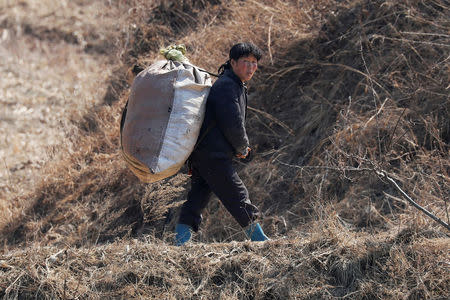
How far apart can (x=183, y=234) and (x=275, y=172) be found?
1350mm

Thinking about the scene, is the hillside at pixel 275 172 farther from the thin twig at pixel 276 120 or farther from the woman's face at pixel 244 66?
the woman's face at pixel 244 66

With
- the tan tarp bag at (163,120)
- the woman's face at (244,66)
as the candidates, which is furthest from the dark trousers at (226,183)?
the woman's face at (244,66)

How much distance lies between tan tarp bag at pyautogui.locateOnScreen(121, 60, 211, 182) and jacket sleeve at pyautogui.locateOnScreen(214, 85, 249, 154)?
13cm

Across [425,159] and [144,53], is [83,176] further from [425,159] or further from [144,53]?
[425,159]

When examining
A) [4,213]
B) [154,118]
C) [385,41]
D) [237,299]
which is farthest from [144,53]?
[237,299]

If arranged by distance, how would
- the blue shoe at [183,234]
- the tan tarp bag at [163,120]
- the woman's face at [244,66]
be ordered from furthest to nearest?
the blue shoe at [183,234] < the woman's face at [244,66] < the tan tarp bag at [163,120]

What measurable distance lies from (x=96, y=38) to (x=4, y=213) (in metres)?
4.62

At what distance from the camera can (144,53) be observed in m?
7.83

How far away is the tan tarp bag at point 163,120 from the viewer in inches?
152

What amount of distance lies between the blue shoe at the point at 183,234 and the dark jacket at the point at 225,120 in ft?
2.20

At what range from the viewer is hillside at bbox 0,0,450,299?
153 inches

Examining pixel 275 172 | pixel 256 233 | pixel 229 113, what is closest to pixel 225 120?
pixel 229 113

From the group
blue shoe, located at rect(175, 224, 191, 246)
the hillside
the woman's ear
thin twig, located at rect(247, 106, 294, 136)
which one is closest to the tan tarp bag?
the woman's ear

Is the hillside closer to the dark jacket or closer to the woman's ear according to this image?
the dark jacket
